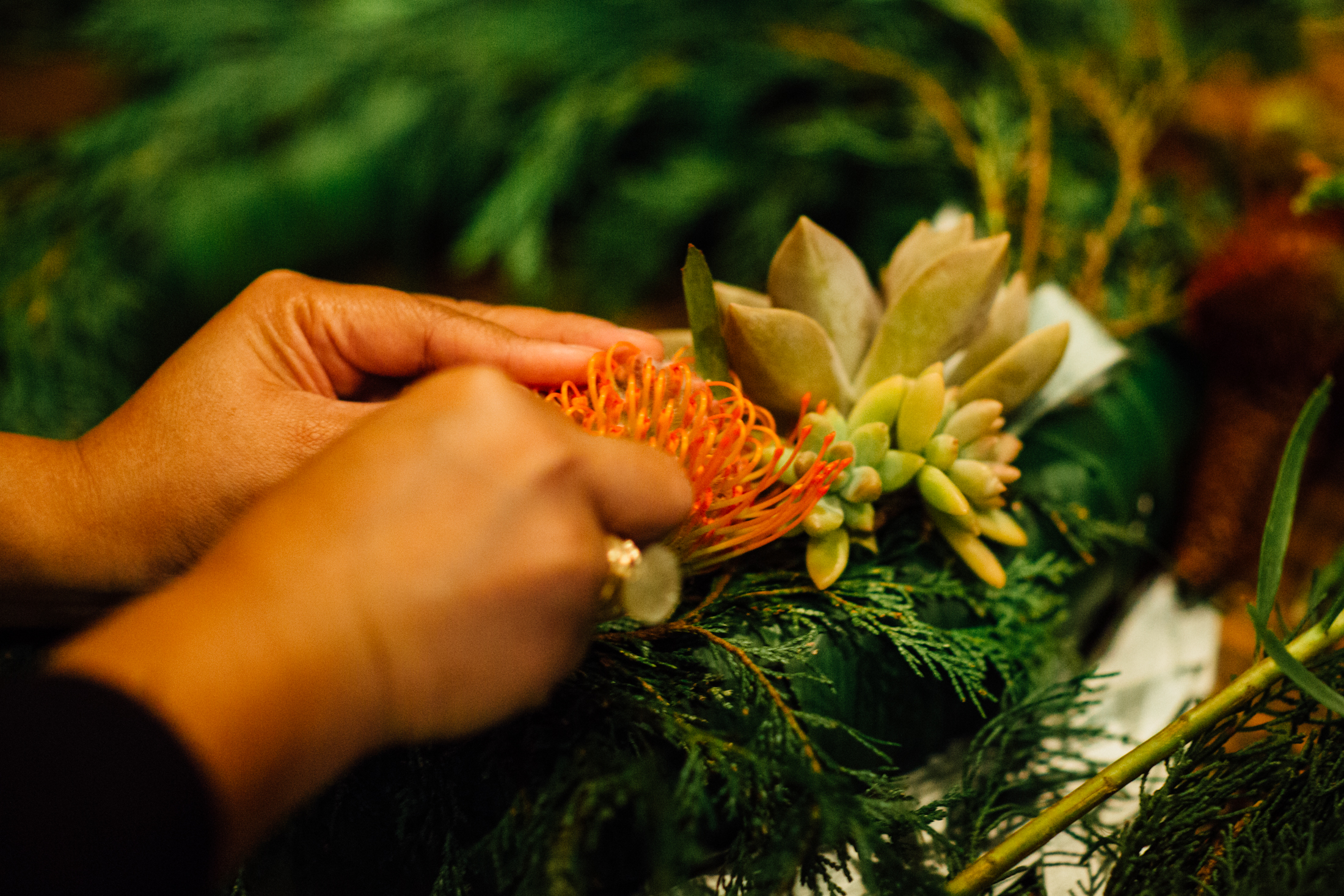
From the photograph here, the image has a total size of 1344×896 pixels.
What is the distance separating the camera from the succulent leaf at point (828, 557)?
53 centimetres

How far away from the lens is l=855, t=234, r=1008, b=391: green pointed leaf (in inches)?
22.6

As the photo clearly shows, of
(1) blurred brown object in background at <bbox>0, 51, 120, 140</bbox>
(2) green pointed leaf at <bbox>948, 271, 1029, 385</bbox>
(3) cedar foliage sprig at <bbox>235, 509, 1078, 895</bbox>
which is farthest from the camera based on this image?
(1) blurred brown object in background at <bbox>0, 51, 120, 140</bbox>

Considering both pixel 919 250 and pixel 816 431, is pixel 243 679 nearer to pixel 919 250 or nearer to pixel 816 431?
pixel 816 431

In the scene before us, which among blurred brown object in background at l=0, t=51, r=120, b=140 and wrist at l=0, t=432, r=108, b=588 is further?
blurred brown object in background at l=0, t=51, r=120, b=140

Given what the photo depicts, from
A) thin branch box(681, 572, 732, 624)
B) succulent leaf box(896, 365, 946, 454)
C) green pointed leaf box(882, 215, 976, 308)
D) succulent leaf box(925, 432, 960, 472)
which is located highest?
green pointed leaf box(882, 215, 976, 308)

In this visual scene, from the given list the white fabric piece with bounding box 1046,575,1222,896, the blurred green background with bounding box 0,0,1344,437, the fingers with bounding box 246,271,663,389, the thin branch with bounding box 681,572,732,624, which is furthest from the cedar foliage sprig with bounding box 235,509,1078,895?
the blurred green background with bounding box 0,0,1344,437

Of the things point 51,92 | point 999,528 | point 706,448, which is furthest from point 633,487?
point 51,92

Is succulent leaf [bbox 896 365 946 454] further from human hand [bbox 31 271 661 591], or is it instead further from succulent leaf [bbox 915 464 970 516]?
human hand [bbox 31 271 661 591]

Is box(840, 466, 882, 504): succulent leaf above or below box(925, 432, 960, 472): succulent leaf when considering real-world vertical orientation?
below

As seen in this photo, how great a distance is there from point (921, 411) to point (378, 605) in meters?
0.41

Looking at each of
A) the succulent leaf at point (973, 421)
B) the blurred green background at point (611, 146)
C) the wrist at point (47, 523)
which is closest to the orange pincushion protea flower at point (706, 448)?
the succulent leaf at point (973, 421)

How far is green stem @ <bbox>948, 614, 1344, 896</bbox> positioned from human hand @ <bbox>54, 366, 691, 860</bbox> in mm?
313

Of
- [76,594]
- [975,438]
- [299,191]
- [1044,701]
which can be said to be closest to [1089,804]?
[1044,701]

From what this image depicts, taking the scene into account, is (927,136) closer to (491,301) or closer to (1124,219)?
(1124,219)
